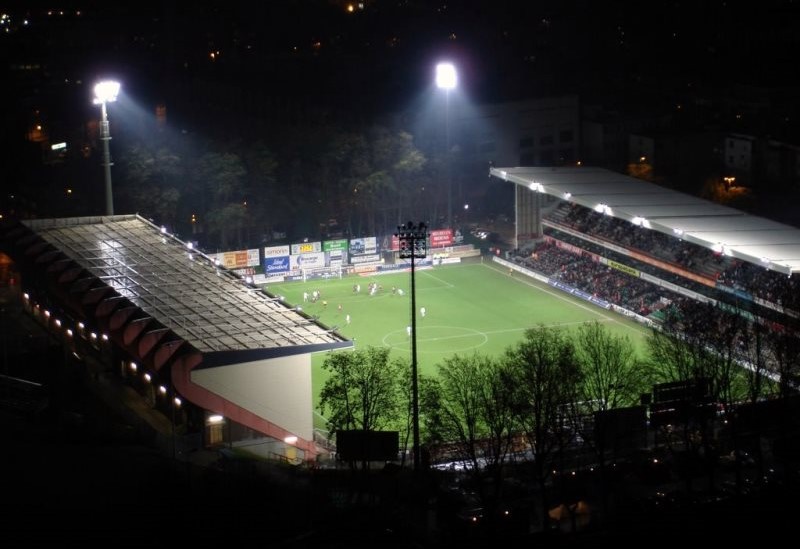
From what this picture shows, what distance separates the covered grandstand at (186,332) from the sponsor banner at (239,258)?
858 cm

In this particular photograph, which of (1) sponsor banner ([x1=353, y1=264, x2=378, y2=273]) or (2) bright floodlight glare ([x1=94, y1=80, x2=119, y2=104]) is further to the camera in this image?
(1) sponsor banner ([x1=353, y1=264, x2=378, y2=273])

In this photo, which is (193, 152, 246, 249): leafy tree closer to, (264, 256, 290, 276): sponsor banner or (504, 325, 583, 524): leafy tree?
(264, 256, 290, 276): sponsor banner

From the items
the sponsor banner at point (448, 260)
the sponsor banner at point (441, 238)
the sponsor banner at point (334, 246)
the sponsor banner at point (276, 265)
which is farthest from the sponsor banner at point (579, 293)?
the sponsor banner at point (276, 265)

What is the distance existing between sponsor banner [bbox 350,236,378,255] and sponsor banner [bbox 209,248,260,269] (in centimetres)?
486

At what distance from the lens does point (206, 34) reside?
89125mm

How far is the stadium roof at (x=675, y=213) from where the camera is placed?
42406 mm

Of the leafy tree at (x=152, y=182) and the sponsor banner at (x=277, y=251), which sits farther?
the leafy tree at (x=152, y=182)

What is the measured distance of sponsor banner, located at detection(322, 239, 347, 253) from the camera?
5544 cm

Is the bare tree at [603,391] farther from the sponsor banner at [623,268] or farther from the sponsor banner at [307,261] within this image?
the sponsor banner at [307,261]

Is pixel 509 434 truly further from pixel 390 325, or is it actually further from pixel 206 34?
pixel 206 34

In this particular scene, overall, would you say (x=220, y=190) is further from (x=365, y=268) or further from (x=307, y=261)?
(x=365, y=268)

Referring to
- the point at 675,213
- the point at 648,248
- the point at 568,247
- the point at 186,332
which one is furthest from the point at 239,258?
the point at 186,332

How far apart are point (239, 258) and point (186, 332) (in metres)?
21.5

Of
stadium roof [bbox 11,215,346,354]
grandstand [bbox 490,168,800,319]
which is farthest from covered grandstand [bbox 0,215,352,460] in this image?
grandstand [bbox 490,168,800,319]
